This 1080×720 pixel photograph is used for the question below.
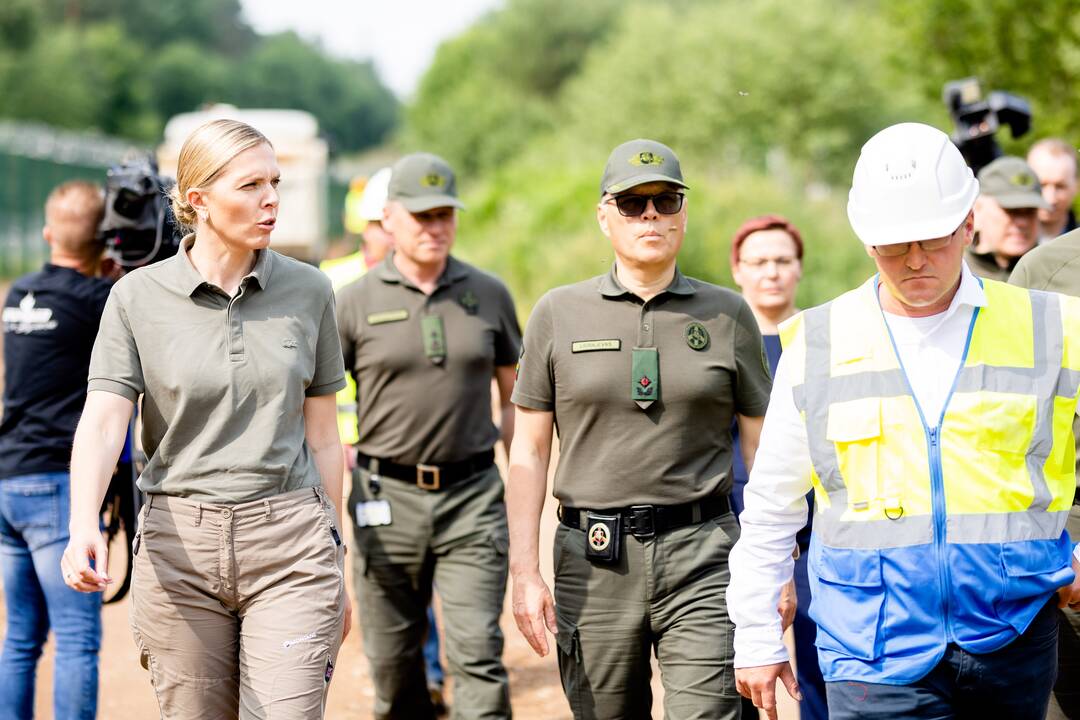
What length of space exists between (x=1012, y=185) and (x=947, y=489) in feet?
13.1

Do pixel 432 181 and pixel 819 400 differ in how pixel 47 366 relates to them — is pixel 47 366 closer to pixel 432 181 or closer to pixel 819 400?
pixel 432 181

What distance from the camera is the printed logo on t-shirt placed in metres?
5.29

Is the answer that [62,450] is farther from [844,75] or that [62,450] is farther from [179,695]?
[844,75]

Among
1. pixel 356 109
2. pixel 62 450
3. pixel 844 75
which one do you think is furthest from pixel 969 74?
pixel 356 109

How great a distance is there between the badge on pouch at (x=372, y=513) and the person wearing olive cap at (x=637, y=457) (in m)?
1.36

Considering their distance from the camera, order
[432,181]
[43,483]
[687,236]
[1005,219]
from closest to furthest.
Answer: [43,483] < [432,181] < [1005,219] < [687,236]

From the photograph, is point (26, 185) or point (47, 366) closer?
point (47, 366)

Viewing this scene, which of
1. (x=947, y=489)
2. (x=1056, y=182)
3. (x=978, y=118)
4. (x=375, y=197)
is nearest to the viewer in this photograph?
(x=947, y=489)

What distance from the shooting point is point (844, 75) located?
30.9m

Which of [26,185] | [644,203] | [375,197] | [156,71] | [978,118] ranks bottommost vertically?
[644,203]

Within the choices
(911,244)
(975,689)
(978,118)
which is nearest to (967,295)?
(911,244)

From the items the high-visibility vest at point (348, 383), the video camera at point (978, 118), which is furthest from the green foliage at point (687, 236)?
the high-visibility vest at point (348, 383)

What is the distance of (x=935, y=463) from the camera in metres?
3.19

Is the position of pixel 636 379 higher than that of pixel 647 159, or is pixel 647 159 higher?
pixel 647 159
